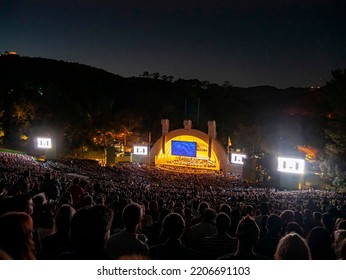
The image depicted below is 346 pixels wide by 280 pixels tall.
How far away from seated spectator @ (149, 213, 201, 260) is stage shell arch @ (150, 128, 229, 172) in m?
36.9

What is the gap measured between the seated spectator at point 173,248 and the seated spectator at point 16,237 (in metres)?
1.48

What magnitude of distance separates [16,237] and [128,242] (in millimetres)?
1448

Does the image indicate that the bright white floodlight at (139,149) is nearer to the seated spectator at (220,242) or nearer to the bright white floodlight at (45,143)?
the bright white floodlight at (45,143)

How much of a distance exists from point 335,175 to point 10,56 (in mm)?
104587

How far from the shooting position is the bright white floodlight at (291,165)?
28.0 m

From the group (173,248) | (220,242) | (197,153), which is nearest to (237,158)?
(197,153)

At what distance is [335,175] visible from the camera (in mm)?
→ 29250

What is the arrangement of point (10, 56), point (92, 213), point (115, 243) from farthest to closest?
point (10, 56) < point (115, 243) < point (92, 213)

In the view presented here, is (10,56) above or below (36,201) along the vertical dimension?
above

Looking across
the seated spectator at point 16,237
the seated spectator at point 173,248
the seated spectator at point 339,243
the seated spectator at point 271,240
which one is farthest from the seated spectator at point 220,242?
the seated spectator at point 16,237

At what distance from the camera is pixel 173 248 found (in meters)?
3.88

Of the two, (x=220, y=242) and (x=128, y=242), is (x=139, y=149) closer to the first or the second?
(x=220, y=242)

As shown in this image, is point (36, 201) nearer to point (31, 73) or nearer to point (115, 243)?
point (115, 243)

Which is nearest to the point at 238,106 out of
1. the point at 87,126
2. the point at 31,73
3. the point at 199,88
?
the point at 199,88
